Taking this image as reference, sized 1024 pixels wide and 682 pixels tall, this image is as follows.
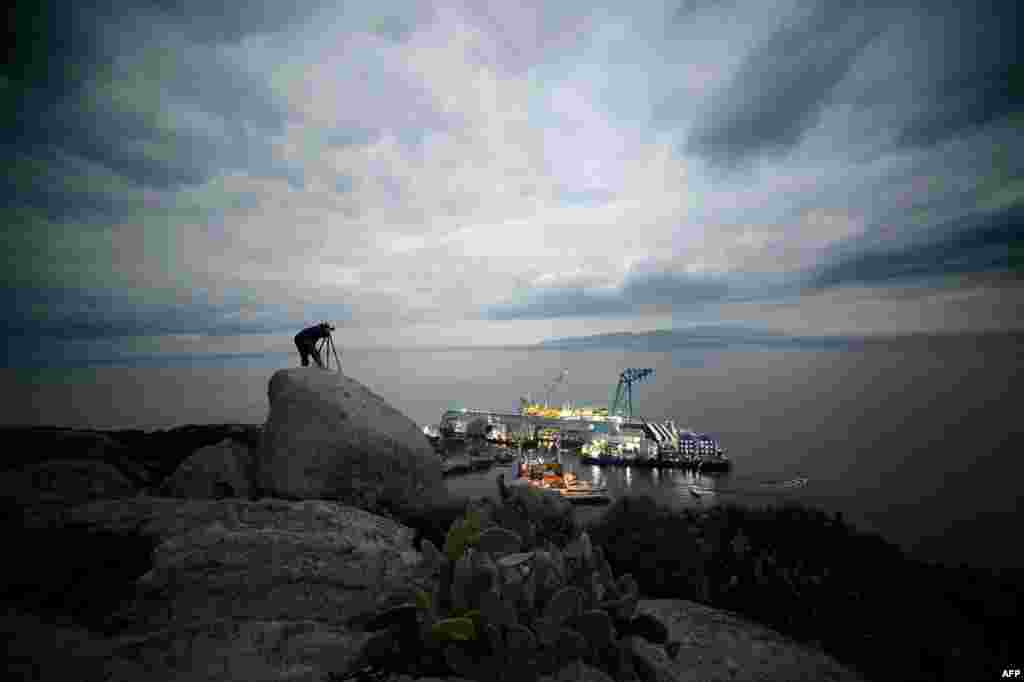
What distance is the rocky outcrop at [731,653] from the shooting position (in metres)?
4.12

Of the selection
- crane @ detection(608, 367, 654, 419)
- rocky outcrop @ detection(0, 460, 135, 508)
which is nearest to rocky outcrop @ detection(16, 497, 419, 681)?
rocky outcrop @ detection(0, 460, 135, 508)

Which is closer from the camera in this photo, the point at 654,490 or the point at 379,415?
the point at 379,415

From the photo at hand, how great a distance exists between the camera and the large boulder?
728 centimetres

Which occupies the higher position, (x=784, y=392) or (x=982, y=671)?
(x=982, y=671)

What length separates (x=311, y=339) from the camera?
10.4 m

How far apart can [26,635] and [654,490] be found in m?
34.7

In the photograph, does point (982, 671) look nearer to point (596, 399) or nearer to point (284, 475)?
point (284, 475)

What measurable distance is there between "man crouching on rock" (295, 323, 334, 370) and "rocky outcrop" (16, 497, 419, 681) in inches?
221

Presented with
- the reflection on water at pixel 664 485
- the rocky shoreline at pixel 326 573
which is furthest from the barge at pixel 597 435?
the rocky shoreline at pixel 326 573

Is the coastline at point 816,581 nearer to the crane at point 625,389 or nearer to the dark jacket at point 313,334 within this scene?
the dark jacket at point 313,334

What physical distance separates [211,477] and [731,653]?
973cm

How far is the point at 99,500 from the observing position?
5039 mm

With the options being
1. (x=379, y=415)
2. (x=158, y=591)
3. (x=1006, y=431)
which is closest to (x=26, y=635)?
(x=158, y=591)

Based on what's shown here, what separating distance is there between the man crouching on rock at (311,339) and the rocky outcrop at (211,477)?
9.17ft
